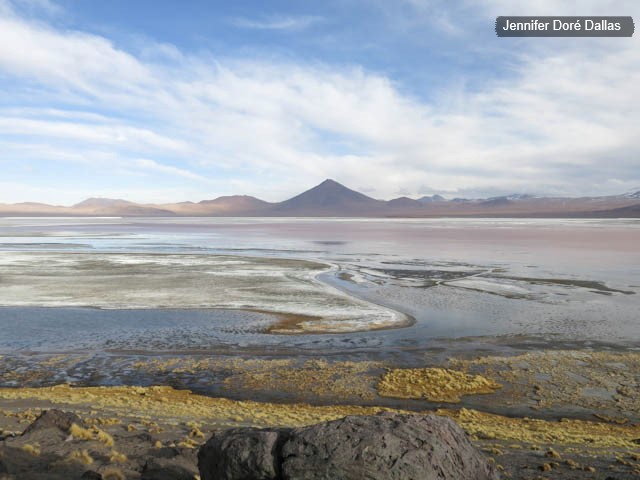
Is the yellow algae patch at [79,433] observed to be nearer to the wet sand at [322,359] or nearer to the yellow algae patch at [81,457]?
the wet sand at [322,359]

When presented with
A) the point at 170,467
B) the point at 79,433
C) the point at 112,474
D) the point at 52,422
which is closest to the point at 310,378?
the point at 79,433

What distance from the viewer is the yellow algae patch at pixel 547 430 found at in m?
8.28

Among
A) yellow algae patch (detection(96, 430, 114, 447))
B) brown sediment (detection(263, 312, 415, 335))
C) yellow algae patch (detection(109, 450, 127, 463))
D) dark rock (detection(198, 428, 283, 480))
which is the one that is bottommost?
brown sediment (detection(263, 312, 415, 335))

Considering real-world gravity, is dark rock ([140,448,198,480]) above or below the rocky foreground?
below

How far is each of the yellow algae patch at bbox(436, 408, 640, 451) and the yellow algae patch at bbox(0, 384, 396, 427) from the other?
1808 millimetres

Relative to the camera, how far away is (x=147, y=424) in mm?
8758

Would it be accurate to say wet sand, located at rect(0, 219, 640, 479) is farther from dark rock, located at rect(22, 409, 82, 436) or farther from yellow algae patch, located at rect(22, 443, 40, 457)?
dark rock, located at rect(22, 409, 82, 436)

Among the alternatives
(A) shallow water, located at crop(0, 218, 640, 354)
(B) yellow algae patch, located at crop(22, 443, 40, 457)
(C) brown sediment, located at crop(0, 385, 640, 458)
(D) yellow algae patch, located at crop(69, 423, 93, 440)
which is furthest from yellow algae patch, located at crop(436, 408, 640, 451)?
(B) yellow algae patch, located at crop(22, 443, 40, 457)

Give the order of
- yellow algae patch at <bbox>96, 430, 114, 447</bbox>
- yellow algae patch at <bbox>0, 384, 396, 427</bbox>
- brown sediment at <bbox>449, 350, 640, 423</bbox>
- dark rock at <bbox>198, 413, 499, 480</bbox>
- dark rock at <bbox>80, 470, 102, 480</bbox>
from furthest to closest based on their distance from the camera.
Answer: brown sediment at <bbox>449, 350, 640, 423</bbox>
yellow algae patch at <bbox>0, 384, 396, 427</bbox>
yellow algae patch at <bbox>96, 430, 114, 447</bbox>
dark rock at <bbox>80, 470, 102, 480</bbox>
dark rock at <bbox>198, 413, 499, 480</bbox>

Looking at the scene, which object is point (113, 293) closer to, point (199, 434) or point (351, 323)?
point (351, 323)

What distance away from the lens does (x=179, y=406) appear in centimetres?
1006

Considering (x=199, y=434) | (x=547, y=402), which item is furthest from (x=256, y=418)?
(x=547, y=402)

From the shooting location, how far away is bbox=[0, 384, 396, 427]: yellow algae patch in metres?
9.37

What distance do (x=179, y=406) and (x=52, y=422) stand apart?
2.72 meters
